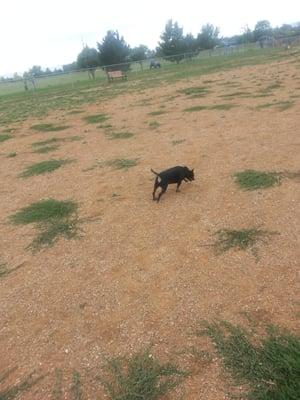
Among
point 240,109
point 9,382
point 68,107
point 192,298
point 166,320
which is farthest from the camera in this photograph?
point 68,107

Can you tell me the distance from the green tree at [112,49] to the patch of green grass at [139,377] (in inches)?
1598

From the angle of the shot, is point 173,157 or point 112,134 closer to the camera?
point 173,157

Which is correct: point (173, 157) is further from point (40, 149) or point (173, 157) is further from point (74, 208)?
point (40, 149)

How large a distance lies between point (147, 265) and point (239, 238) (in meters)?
1.21

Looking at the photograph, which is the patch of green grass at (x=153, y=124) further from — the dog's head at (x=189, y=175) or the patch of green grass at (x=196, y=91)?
the dog's head at (x=189, y=175)

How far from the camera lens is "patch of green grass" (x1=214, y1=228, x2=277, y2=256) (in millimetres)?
4410

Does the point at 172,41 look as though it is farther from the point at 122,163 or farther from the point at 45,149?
the point at 122,163

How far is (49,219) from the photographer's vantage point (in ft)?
19.2

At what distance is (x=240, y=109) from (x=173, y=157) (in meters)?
4.67

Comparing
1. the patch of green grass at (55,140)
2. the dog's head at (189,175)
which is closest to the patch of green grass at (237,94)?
the patch of green grass at (55,140)

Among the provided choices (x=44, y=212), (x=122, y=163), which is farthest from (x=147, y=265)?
(x=122, y=163)

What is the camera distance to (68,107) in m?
17.8

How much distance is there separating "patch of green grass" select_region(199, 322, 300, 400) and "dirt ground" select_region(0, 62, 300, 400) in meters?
0.12

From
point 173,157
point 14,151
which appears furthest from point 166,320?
point 14,151
